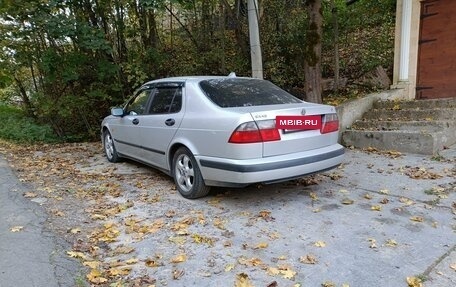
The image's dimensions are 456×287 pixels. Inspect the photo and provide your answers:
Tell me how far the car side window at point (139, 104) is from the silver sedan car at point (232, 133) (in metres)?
0.09

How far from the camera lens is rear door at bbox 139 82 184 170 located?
4.70 meters

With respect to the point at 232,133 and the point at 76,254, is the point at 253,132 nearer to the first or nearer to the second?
the point at 232,133

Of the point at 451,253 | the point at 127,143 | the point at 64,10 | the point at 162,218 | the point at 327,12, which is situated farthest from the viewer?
the point at 327,12

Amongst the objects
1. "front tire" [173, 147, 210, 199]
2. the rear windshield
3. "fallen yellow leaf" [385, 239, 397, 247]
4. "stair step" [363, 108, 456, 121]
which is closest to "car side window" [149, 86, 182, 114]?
the rear windshield

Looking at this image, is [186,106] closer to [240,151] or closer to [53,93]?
A: [240,151]

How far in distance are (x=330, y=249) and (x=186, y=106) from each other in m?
2.38

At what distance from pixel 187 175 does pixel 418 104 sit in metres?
5.36

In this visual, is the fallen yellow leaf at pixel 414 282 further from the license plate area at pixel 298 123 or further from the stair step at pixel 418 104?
the stair step at pixel 418 104

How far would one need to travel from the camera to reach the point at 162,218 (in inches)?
158

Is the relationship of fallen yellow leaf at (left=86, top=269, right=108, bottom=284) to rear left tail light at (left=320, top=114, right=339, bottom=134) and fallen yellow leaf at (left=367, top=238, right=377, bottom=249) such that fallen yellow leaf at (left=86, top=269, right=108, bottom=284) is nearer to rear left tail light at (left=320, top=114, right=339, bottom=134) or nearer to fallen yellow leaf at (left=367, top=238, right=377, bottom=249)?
fallen yellow leaf at (left=367, top=238, right=377, bottom=249)

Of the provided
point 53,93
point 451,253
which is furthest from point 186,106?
point 53,93

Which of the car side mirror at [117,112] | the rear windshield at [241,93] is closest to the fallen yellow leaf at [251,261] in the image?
the rear windshield at [241,93]

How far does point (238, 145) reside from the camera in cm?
376

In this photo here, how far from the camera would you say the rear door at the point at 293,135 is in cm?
382
